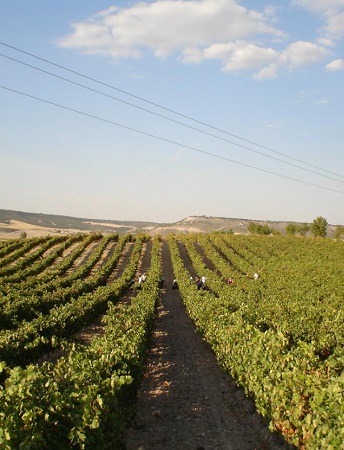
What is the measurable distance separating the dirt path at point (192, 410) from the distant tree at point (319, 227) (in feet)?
309

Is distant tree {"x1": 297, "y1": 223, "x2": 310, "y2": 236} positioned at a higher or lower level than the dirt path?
higher

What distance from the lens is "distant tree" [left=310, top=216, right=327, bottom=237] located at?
4200 inches

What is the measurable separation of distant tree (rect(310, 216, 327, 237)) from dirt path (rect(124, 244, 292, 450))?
309 feet

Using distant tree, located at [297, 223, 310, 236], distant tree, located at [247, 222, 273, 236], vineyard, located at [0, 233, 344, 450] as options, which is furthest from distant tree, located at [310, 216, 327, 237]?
vineyard, located at [0, 233, 344, 450]

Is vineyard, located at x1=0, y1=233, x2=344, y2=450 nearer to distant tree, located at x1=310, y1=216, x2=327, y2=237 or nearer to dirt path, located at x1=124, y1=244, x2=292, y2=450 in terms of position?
dirt path, located at x1=124, y1=244, x2=292, y2=450

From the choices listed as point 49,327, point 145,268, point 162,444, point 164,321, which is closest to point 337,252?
point 145,268

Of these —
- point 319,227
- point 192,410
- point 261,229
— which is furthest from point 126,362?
point 261,229

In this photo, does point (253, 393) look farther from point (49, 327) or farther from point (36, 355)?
point (49, 327)

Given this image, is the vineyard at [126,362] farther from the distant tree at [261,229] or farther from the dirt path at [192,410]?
the distant tree at [261,229]

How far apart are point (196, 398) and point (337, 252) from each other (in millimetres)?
59092

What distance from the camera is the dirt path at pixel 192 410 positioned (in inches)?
419

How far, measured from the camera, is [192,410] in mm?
12734

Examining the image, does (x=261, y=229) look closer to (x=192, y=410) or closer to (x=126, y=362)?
(x=192, y=410)

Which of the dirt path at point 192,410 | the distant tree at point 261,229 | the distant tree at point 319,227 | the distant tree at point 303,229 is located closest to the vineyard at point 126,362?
the dirt path at point 192,410
